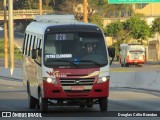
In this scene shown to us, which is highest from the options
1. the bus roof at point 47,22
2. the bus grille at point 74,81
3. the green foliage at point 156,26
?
the bus roof at point 47,22

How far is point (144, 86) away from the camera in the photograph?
112 ft

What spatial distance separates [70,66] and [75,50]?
2.13 ft

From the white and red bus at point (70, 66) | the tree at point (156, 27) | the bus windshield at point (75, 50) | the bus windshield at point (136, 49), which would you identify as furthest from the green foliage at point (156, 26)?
the bus windshield at point (75, 50)

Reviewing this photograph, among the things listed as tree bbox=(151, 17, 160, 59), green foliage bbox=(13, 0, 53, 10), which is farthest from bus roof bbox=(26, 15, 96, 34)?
green foliage bbox=(13, 0, 53, 10)

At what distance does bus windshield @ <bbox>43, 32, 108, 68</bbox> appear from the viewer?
19531mm

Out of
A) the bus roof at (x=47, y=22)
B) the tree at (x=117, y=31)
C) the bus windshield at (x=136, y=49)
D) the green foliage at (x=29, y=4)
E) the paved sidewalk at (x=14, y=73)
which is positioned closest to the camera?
the bus roof at (x=47, y=22)

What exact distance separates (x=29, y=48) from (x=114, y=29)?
281 ft

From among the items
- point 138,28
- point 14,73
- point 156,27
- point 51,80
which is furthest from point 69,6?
point 51,80

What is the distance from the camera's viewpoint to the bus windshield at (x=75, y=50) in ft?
64.1

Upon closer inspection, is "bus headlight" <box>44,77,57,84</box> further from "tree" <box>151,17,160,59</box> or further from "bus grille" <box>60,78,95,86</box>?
"tree" <box>151,17,160,59</box>

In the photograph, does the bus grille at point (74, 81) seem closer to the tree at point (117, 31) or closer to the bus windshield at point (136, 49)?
the bus windshield at point (136, 49)

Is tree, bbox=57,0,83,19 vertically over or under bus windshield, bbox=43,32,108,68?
under

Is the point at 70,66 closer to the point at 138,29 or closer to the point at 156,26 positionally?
the point at 156,26

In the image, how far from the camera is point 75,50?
65.0ft
